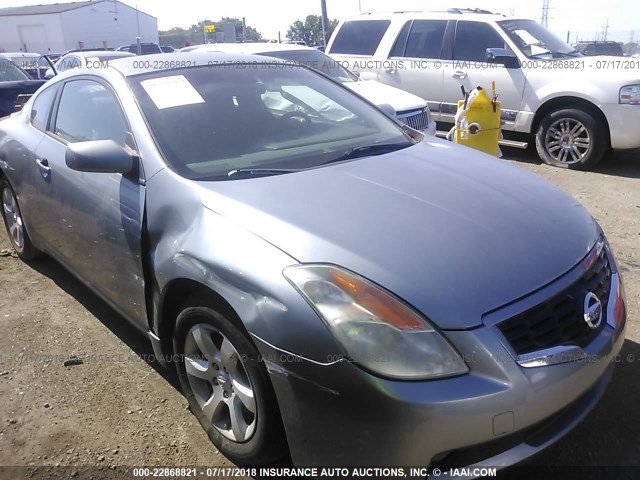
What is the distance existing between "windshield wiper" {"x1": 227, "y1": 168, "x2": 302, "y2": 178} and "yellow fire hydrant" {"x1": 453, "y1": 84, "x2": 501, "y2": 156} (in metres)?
3.28

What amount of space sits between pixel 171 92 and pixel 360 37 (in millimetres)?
6702

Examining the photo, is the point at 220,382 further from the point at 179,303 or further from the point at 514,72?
the point at 514,72

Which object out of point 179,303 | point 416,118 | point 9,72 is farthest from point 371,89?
point 9,72

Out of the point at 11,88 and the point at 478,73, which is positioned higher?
the point at 478,73

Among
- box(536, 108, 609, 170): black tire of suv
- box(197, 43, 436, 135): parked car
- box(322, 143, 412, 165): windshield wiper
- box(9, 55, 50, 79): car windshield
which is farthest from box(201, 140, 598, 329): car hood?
box(9, 55, 50, 79): car windshield

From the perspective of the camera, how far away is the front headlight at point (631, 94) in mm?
6656

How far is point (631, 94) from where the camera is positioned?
667cm

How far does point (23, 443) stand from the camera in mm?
2635

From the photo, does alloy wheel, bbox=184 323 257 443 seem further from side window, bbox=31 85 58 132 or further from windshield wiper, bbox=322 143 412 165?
side window, bbox=31 85 58 132

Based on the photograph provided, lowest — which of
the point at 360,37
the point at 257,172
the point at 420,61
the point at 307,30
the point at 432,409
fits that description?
the point at 432,409

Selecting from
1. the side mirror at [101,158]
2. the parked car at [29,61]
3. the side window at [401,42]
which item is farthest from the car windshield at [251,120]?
the parked car at [29,61]

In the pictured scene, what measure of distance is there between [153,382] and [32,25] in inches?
2683

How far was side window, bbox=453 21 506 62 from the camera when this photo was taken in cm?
775

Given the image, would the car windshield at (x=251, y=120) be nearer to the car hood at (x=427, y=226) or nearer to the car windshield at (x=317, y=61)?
the car hood at (x=427, y=226)
